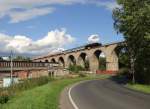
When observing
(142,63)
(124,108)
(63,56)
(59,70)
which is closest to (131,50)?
(142,63)

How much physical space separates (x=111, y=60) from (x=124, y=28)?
60.8 metres

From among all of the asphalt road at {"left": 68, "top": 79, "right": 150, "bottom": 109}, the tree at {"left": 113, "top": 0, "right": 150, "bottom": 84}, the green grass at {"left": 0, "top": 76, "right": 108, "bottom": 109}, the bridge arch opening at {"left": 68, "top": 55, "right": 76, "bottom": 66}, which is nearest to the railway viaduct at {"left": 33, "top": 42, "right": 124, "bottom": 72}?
the bridge arch opening at {"left": 68, "top": 55, "right": 76, "bottom": 66}

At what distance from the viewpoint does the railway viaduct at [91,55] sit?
113 metres

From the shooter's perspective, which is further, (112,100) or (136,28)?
(136,28)

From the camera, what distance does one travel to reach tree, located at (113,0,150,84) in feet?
158

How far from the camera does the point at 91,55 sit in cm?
12475

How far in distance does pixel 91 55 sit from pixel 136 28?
7504 centimetres

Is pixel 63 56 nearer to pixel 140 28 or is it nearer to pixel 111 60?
pixel 111 60

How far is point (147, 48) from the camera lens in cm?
4997

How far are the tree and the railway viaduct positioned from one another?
1537 inches

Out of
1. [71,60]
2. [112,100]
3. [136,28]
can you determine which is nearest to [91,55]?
[71,60]

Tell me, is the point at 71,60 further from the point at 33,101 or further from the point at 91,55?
the point at 33,101

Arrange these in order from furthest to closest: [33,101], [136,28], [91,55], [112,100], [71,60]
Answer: [71,60] → [91,55] → [136,28] → [112,100] → [33,101]

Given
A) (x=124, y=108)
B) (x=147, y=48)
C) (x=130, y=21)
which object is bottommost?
(x=124, y=108)
